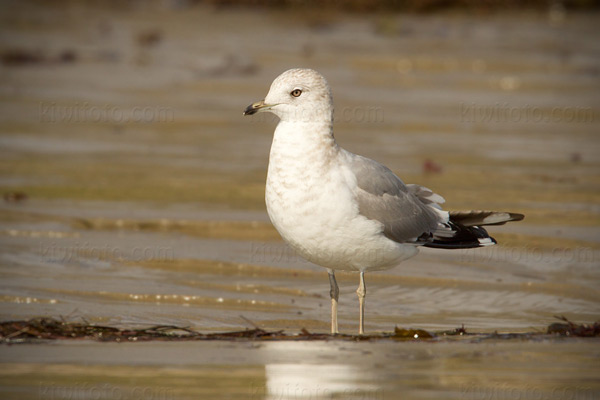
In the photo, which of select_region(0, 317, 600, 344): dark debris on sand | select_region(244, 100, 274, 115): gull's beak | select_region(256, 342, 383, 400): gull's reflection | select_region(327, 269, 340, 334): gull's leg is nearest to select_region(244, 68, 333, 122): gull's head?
select_region(244, 100, 274, 115): gull's beak

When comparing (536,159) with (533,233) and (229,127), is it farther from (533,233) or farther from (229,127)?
(229,127)

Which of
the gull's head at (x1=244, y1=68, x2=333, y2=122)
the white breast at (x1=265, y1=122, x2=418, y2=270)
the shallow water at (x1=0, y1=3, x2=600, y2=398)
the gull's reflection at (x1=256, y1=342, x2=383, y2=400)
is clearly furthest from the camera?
the gull's head at (x1=244, y1=68, x2=333, y2=122)

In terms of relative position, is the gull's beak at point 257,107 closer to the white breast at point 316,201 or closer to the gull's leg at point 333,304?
the white breast at point 316,201

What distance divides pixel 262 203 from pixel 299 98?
3494mm

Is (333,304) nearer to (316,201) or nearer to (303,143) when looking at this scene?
(316,201)

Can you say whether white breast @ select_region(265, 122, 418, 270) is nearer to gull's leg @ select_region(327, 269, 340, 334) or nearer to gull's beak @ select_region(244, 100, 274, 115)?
gull's beak @ select_region(244, 100, 274, 115)

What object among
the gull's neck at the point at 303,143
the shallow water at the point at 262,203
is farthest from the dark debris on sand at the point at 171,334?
the gull's neck at the point at 303,143

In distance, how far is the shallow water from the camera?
4805mm

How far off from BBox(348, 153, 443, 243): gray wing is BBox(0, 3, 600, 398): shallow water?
0.66 metres

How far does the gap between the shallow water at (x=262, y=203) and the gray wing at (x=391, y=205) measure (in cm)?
66

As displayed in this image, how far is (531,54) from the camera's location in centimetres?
1728

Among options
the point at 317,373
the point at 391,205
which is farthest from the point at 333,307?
the point at 317,373

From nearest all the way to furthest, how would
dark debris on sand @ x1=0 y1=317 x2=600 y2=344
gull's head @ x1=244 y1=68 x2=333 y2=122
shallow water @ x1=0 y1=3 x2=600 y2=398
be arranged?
shallow water @ x1=0 y1=3 x2=600 y2=398 → dark debris on sand @ x1=0 y1=317 x2=600 y2=344 → gull's head @ x1=244 y1=68 x2=333 y2=122

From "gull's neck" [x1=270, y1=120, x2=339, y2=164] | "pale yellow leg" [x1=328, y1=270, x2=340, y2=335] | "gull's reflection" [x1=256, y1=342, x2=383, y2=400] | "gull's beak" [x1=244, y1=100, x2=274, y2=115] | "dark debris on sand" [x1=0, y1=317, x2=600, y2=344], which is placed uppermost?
"gull's beak" [x1=244, y1=100, x2=274, y2=115]
